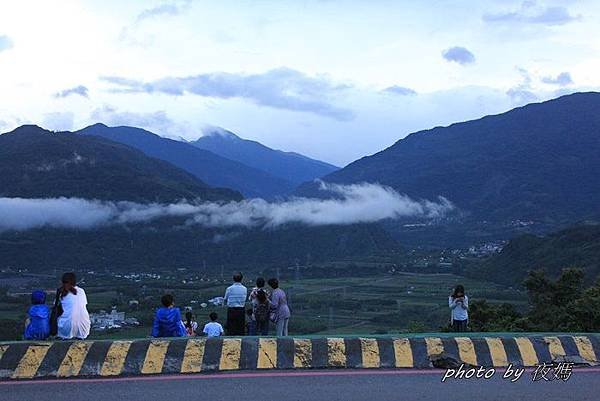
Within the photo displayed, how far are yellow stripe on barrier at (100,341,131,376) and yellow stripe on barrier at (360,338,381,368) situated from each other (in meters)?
3.07

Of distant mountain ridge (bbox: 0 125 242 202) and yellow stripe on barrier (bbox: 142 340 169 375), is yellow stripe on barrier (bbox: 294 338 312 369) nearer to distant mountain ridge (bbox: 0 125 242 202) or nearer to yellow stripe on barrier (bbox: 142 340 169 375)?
yellow stripe on barrier (bbox: 142 340 169 375)

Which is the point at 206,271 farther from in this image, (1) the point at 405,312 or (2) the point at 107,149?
Answer: (2) the point at 107,149

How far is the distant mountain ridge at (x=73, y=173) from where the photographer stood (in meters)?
98.5

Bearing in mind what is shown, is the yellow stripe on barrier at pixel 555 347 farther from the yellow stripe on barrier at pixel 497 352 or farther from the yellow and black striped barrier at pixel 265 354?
the yellow stripe on barrier at pixel 497 352

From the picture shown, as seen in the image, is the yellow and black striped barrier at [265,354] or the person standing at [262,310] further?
the person standing at [262,310]

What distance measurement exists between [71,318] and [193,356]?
1835mm

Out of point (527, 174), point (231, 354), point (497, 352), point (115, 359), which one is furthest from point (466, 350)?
point (527, 174)

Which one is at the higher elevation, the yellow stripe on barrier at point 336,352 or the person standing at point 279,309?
the person standing at point 279,309

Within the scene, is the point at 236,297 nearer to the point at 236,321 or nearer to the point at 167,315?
the point at 236,321

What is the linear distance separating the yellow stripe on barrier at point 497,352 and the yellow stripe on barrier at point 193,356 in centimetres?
377

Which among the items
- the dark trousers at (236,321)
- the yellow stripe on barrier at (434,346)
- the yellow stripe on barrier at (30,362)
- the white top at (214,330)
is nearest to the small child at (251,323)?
the dark trousers at (236,321)

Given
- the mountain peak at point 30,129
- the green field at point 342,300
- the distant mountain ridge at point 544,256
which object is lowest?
the green field at point 342,300

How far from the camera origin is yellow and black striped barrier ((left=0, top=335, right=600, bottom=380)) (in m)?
8.48

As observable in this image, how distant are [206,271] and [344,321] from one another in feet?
122
